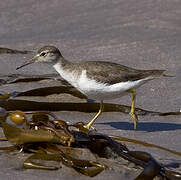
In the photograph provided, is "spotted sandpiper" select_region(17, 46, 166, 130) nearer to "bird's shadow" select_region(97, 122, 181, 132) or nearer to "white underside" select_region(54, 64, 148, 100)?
"white underside" select_region(54, 64, 148, 100)

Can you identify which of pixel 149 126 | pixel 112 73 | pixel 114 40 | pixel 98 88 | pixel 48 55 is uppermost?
pixel 114 40

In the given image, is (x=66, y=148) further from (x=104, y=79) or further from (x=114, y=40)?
(x=114, y=40)

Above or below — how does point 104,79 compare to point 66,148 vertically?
above

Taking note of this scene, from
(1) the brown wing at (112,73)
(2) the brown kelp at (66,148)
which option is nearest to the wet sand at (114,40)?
(1) the brown wing at (112,73)

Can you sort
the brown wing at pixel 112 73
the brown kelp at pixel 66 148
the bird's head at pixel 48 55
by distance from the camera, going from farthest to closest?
the bird's head at pixel 48 55, the brown wing at pixel 112 73, the brown kelp at pixel 66 148

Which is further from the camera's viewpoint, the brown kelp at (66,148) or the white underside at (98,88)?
the white underside at (98,88)

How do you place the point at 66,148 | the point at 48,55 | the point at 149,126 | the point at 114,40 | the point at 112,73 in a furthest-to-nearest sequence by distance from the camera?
the point at 114,40, the point at 48,55, the point at 112,73, the point at 149,126, the point at 66,148

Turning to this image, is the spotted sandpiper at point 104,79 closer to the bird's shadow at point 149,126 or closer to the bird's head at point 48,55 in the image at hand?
the bird's shadow at point 149,126

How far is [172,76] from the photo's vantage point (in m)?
6.35

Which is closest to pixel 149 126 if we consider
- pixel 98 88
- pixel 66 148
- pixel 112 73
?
pixel 98 88

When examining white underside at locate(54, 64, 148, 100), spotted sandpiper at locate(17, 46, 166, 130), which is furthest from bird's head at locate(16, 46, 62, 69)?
white underside at locate(54, 64, 148, 100)

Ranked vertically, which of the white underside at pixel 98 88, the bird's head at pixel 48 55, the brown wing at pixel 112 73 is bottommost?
the white underside at pixel 98 88

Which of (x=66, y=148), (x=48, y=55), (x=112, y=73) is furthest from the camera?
(x=48, y=55)

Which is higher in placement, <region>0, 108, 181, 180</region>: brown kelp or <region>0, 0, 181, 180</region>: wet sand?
<region>0, 0, 181, 180</region>: wet sand
